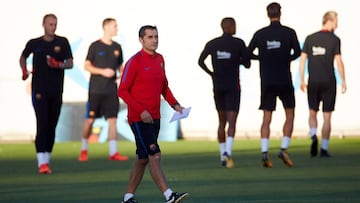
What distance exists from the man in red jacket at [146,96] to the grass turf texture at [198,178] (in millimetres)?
843

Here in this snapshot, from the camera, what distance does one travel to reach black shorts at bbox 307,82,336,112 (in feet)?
73.7

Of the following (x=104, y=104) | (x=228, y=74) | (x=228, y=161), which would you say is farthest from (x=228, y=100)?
(x=104, y=104)

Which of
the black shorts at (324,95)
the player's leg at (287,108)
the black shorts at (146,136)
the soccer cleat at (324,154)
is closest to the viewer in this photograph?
the black shorts at (146,136)

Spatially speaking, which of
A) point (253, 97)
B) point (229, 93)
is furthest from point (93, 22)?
point (229, 93)

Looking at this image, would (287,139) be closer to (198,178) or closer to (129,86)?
(198,178)

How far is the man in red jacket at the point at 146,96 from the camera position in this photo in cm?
1378

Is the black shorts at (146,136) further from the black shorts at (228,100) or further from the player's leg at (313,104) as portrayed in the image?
the player's leg at (313,104)

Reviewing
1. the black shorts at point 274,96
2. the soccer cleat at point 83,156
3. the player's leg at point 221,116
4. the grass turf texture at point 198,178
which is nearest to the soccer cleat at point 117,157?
the grass turf texture at point 198,178

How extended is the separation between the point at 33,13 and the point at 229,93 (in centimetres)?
992

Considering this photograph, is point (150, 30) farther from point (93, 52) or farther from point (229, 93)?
point (93, 52)

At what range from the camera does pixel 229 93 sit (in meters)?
20.9

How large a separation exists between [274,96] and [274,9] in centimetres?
132

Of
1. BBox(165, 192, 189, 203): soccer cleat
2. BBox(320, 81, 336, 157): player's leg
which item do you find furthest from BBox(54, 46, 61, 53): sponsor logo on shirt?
BBox(165, 192, 189, 203): soccer cleat

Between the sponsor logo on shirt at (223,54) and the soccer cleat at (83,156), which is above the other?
the sponsor logo on shirt at (223,54)
